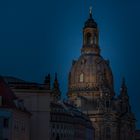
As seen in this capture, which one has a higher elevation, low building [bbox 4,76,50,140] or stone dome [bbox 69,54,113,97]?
stone dome [bbox 69,54,113,97]

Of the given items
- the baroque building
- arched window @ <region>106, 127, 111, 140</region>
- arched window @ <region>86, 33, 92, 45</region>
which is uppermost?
arched window @ <region>86, 33, 92, 45</region>

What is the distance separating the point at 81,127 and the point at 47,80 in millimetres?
65523

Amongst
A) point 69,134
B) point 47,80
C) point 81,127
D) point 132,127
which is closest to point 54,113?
point 69,134

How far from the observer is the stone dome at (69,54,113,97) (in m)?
175

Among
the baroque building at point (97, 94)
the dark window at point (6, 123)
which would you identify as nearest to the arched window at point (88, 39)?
the baroque building at point (97, 94)

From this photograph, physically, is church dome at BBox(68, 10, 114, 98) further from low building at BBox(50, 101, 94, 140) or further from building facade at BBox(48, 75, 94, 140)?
low building at BBox(50, 101, 94, 140)

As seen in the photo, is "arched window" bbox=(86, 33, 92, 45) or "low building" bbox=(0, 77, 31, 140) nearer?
"low building" bbox=(0, 77, 31, 140)

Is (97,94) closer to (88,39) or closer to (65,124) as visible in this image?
(88,39)

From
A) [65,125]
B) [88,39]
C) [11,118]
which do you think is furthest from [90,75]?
[11,118]

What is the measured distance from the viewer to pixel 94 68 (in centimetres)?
17888

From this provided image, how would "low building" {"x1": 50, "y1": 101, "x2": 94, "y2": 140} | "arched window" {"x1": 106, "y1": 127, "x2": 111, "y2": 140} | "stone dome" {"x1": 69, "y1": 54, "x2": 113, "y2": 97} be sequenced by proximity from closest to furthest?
"low building" {"x1": 50, "y1": 101, "x2": 94, "y2": 140} → "arched window" {"x1": 106, "y1": 127, "x2": 111, "y2": 140} → "stone dome" {"x1": 69, "y1": 54, "x2": 113, "y2": 97}

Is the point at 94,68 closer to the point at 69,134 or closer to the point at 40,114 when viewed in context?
the point at 69,134

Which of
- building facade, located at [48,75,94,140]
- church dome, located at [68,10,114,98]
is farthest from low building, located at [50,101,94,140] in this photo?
church dome, located at [68,10,114,98]

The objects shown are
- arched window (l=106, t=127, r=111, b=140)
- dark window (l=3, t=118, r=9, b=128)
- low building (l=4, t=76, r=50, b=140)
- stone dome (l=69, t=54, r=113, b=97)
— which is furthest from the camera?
stone dome (l=69, t=54, r=113, b=97)
